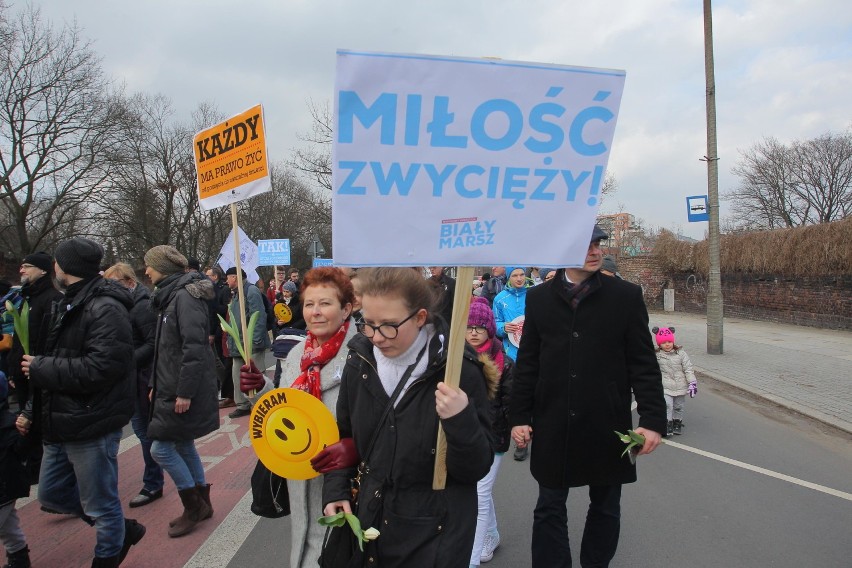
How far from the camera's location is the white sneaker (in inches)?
132

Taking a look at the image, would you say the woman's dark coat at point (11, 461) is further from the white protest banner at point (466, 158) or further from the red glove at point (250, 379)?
the white protest banner at point (466, 158)

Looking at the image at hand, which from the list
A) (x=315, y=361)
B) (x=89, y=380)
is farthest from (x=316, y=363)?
(x=89, y=380)

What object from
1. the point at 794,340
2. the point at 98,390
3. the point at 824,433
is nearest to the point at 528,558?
the point at 98,390

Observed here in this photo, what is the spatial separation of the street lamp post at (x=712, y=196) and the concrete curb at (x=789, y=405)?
7.70ft

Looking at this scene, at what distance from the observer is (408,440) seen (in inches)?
70.8

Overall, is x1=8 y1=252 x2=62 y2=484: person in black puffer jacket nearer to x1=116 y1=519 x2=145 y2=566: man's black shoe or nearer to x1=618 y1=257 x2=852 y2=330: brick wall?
x1=116 y1=519 x2=145 y2=566: man's black shoe

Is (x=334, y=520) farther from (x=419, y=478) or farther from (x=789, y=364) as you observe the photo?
(x=789, y=364)

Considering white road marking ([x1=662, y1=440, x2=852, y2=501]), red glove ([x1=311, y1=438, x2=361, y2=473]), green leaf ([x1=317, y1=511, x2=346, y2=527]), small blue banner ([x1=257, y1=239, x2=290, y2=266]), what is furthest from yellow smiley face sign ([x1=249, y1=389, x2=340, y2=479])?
small blue banner ([x1=257, y1=239, x2=290, y2=266])

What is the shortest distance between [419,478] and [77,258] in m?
2.43

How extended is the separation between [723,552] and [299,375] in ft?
9.65

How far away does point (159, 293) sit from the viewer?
3.81m

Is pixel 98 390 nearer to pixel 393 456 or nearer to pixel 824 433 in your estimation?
pixel 393 456

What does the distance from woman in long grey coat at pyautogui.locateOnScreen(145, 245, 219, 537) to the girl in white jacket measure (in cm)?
481

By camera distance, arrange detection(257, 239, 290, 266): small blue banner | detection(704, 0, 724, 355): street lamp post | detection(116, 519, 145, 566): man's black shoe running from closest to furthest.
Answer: detection(116, 519, 145, 566): man's black shoe < detection(704, 0, 724, 355): street lamp post < detection(257, 239, 290, 266): small blue banner
